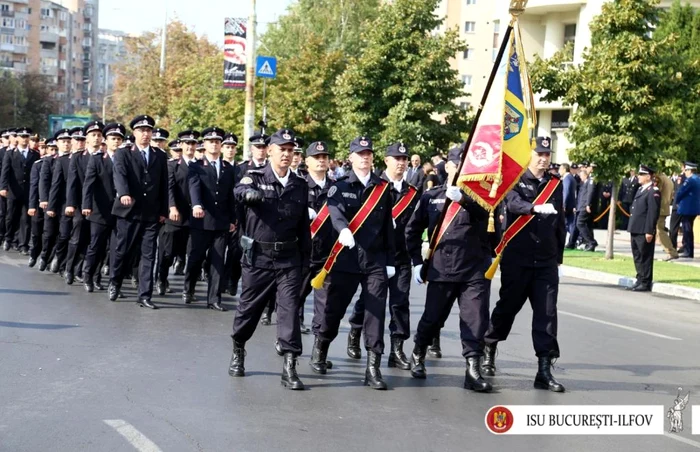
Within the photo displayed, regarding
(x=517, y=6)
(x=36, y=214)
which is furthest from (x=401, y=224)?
(x=36, y=214)

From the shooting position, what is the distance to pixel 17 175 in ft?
64.6

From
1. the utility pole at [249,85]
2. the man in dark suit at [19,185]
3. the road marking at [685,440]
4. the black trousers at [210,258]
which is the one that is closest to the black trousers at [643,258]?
the black trousers at [210,258]

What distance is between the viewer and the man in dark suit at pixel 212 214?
42.8 ft

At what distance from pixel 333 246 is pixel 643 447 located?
3.22 meters

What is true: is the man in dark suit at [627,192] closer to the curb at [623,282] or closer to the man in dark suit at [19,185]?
the curb at [623,282]

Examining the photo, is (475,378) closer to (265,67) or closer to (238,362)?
(238,362)

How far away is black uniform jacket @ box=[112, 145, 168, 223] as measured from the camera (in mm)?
A: 13141

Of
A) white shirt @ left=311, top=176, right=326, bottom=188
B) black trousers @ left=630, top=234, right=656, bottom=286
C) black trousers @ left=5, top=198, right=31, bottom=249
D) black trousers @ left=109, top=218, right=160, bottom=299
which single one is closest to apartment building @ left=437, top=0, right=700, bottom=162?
black trousers @ left=630, top=234, right=656, bottom=286

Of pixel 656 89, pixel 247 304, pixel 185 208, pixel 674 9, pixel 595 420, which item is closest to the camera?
pixel 595 420

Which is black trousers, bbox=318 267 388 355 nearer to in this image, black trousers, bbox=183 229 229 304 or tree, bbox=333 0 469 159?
black trousers, bbox=183 229 229 304

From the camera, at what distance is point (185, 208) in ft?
46.4

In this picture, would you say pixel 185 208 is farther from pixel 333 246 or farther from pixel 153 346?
pixel 333 246

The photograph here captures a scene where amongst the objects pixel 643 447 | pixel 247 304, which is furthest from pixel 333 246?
pixel 643 447

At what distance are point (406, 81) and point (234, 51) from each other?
5.12m
